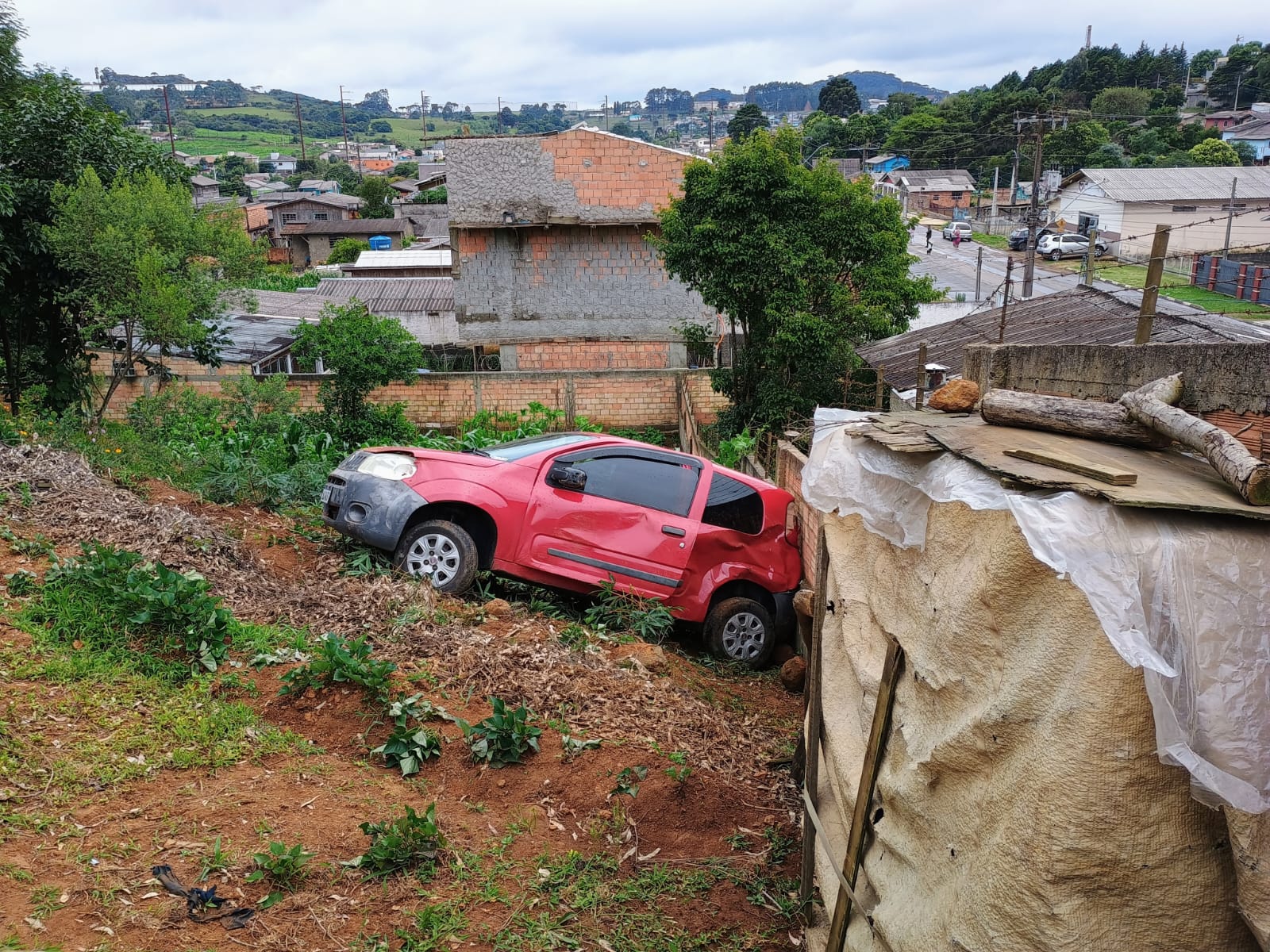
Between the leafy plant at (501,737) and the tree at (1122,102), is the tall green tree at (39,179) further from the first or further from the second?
the tree at (1122,102)

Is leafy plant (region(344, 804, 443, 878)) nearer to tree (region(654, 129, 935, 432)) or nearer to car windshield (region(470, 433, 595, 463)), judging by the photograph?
car windshield (region(470, 433, 595, 463))

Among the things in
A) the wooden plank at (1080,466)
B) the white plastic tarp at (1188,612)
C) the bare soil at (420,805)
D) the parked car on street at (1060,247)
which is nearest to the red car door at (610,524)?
the bare soil at (420,805)

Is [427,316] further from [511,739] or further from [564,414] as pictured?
[511,739]

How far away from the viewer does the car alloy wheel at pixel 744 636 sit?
25.6 ft

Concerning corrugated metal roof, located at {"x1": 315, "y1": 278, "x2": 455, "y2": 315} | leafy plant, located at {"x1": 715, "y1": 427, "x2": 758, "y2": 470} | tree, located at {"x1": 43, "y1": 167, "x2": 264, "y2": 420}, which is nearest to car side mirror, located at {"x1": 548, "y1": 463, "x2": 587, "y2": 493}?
leafy plant, located at {"x1": 715, "y1": 427, "x2": 758, "y2": 470}

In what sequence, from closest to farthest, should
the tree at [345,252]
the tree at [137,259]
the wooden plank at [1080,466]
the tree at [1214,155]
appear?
the wooden plank at [1080,466], the tree at [137,259], the tree at [345,252], the tree at [1214,155]

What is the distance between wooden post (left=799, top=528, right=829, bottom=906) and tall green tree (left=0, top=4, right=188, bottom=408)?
11693mm

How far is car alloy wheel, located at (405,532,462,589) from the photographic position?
23.8 ft

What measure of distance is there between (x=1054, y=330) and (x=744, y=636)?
1027cm

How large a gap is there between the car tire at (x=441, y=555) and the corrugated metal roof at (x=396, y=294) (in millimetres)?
20807

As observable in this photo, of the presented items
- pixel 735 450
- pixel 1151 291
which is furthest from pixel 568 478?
pixel 735 450

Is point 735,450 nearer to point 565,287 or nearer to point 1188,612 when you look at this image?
point 565,287

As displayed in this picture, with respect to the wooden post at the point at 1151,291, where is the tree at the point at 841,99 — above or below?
above

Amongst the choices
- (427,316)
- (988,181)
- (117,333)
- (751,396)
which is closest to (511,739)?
(751,396)
